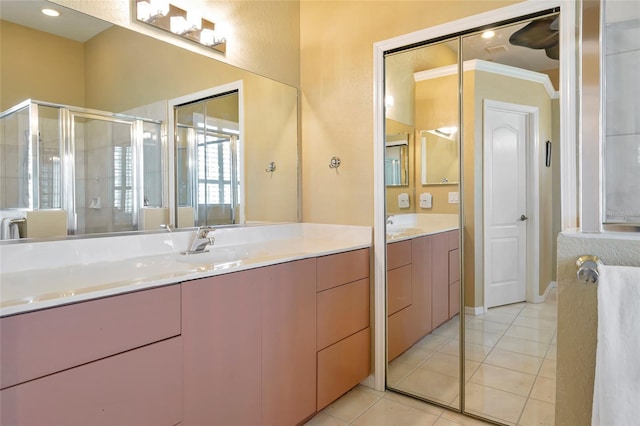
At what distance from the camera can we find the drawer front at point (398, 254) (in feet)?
7.47

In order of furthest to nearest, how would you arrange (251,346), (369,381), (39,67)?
1. (369,381)
2. (251,346)
3. (39,67)

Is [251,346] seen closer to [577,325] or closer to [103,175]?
[103,175]

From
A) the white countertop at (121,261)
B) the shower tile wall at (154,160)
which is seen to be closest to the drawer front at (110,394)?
the white countertop at (121,261)

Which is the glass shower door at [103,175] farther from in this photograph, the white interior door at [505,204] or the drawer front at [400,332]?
the white interior door at [505,204]

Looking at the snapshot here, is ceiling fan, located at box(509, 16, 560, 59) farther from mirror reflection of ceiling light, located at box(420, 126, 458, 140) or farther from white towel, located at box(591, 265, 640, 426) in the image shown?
white towel, located at box(591, 265, 640, 426)

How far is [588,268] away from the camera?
44.3 inches

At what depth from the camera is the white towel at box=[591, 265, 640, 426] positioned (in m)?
1.04

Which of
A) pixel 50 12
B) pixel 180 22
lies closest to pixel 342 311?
pixel 180 22

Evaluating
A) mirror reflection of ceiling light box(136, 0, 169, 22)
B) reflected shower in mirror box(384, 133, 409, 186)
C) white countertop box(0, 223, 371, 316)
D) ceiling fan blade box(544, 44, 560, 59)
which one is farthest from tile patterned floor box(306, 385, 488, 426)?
mirror reflection of ceiling light box(136, 0, 169, 22)

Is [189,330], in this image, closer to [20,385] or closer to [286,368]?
[20,385]

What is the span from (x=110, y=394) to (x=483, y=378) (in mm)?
1800

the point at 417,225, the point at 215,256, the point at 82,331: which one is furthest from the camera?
the point at 417,225

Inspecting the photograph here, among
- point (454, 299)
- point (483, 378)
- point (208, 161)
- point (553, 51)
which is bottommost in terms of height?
point (483, 378)

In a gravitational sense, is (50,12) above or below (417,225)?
above
